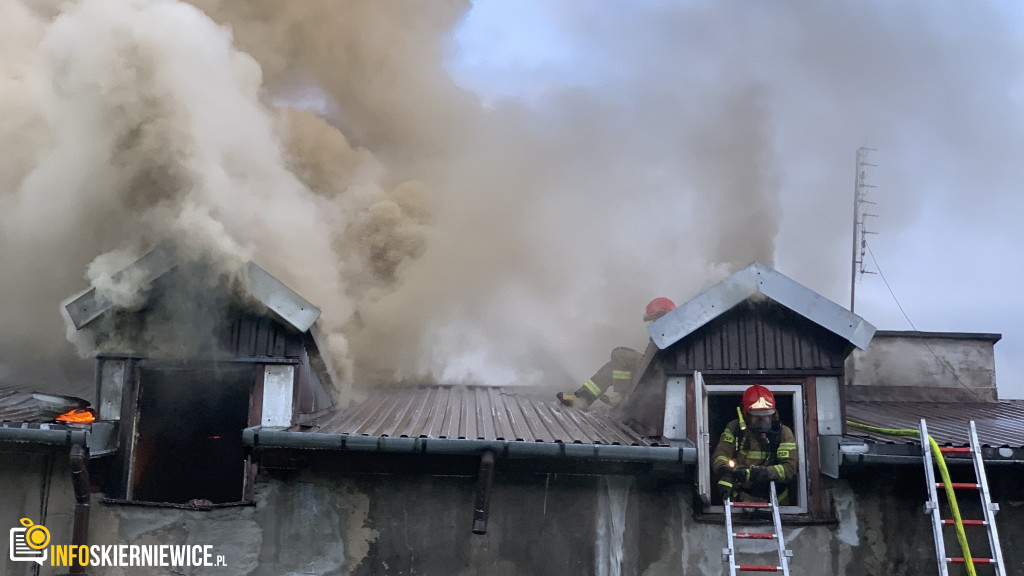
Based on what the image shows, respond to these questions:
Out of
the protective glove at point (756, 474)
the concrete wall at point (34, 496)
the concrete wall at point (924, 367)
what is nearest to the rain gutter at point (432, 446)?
the protective glove at point (756, 474)

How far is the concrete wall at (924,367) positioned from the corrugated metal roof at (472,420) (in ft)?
14.3

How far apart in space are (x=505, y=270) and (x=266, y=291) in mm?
6713

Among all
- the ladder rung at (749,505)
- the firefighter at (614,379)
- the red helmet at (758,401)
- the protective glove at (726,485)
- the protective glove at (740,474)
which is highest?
the firefighter at (614,379)

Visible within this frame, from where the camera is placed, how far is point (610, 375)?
30.7ft

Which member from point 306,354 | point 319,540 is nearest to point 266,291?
point 306,354

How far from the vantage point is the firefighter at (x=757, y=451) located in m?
6.47

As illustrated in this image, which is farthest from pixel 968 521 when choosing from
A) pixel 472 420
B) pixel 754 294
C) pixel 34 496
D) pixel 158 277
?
pixel 34 496

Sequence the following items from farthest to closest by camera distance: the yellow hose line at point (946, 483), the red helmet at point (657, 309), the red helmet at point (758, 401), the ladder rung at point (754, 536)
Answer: the red helmet at point (657, 309), the red helmet at point (758, 401), the ladder rung at point (754, 536), the yellow hose line at point (946, 483)

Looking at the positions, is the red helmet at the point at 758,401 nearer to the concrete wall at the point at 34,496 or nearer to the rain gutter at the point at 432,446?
the rain gutter at the point at 432,446

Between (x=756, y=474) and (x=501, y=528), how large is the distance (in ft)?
8.05

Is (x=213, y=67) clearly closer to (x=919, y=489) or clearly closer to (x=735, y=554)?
(x=735, y=554)

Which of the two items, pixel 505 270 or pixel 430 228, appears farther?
pixel 505 270

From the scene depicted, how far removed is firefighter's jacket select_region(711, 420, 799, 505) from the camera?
21.4 ft

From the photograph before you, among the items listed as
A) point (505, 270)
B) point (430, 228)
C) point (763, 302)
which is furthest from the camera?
point (505, 270)
